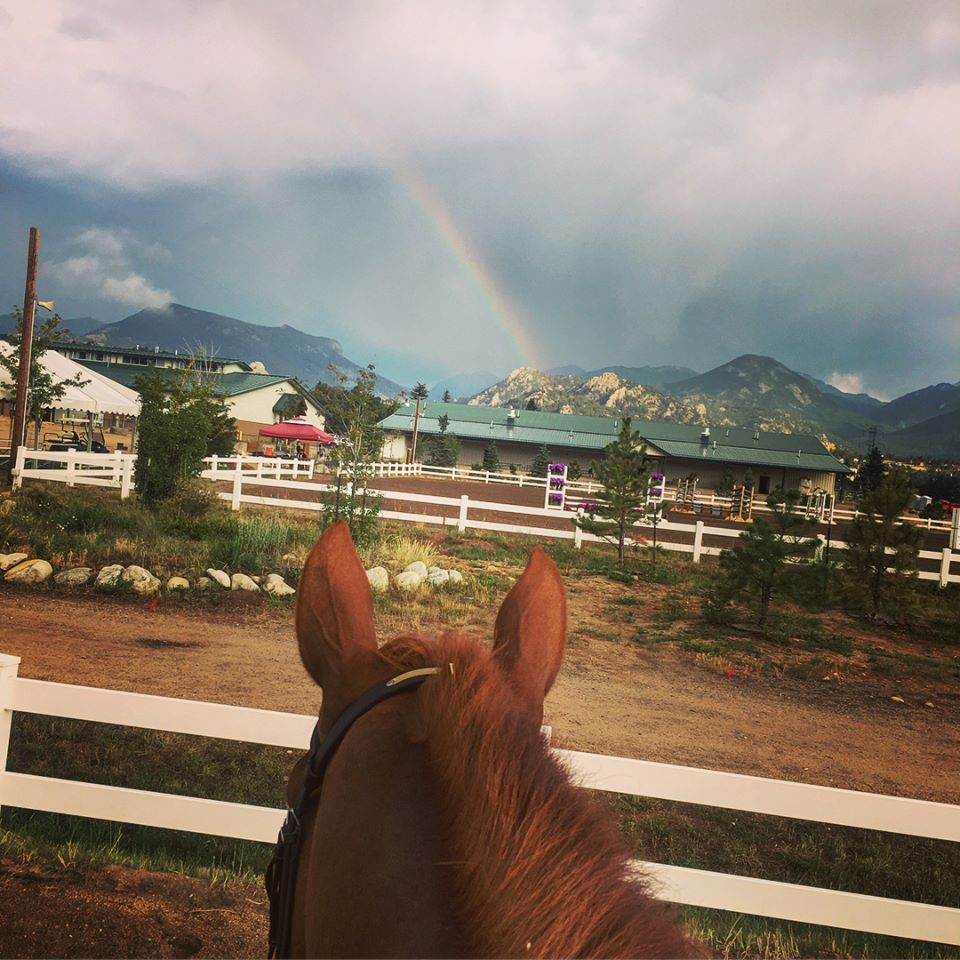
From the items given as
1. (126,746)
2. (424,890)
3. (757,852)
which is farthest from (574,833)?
(126,746)

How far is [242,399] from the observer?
9.34 m

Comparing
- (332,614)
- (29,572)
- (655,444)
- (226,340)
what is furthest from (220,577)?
(226,340)

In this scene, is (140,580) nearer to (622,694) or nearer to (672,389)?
(622,694)

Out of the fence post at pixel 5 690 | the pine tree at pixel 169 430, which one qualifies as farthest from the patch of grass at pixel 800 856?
the pine tree at pixel 169 430

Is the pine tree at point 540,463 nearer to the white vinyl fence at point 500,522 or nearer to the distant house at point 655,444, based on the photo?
the distant house at point 655,444

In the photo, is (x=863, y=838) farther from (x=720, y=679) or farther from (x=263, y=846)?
(x=263, y=846)

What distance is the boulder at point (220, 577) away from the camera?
5.59 m

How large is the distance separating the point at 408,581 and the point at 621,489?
2070 mm

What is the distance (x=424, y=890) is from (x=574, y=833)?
81mm

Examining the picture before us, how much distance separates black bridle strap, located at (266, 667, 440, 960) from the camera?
47 centimetres

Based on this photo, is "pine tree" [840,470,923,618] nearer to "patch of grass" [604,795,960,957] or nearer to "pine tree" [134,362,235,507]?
"patch of grass" [604,795,960,957]

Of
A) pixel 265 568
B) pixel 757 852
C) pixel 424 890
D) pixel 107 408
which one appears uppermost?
pixel 107 408

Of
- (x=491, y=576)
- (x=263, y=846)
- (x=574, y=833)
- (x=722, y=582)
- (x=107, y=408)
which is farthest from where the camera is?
(x=107, y=408)

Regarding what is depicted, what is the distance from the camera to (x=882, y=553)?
5.64 m
